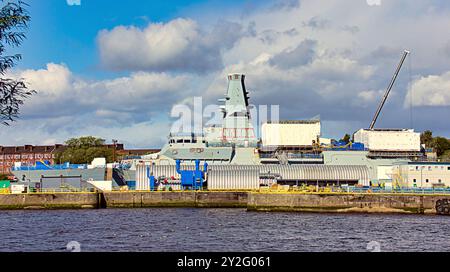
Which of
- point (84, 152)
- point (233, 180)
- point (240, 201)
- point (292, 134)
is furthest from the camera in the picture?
point (84, 152)

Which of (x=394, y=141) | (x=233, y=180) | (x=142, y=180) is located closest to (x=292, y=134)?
(x=394, y=141)

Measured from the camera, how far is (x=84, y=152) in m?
155

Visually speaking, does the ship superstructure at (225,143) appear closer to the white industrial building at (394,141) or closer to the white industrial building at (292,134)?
the white industrial building at (292,134)

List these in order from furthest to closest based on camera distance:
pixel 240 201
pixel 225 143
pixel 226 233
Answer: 1. pixel 225 143
2. pixel 240 201
3. pixel 226 233

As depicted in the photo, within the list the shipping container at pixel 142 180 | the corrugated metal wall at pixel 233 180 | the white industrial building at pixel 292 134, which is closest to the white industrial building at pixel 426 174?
the white industrial building at pixel 292 134

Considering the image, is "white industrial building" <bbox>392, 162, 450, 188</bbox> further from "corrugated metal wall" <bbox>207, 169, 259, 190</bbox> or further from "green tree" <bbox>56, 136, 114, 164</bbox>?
"green tree" <bbox>56, 136, 114, 164</bbox>

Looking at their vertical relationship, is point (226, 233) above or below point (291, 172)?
below

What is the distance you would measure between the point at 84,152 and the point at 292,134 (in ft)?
235

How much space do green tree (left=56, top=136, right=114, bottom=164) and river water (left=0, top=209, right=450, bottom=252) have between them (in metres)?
85.5

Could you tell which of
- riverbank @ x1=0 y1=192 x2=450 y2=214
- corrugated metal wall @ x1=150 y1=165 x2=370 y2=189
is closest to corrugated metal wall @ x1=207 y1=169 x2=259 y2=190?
corrugated metal wall @ x1=150 y1=165 x2=370 y2=189

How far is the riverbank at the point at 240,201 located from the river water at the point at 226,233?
22.8 ft

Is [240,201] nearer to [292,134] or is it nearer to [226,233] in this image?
[292,134]

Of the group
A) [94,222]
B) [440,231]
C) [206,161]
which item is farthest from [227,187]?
[440,231]
